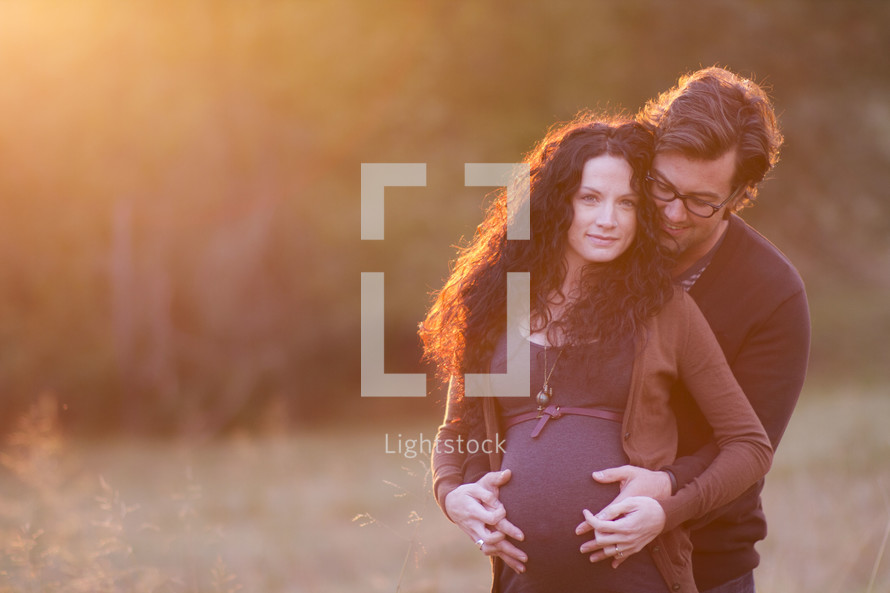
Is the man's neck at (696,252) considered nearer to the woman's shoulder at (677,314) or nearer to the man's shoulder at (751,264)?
the man's shoulder at (751,264)

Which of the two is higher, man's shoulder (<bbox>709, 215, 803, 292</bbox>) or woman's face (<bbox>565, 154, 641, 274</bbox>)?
woman's face (<bbox>565, 154, 641, 274</bbox>)

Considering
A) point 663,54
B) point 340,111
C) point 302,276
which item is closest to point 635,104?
point 663,54

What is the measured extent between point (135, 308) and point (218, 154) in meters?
2.30

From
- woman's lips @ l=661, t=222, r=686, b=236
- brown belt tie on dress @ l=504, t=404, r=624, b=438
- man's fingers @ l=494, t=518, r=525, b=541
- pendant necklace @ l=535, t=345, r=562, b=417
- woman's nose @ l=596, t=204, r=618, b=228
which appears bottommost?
man's fingers @ l=494, t=518, r=525, b=541

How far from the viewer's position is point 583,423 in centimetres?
216

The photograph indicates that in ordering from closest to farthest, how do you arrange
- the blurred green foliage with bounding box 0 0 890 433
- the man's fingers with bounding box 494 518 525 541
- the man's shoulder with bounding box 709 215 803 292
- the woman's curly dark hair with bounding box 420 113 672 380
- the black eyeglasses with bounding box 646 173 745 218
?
the man's fingers with bounding box 494 518 525 541 < the woman's curly dark hair with bounding box 420 113 672 380 < the black eyeglasses with bounding box 646 173 745 218 < the man's shoulder with bounding box 709 215 803 292 < the blurred green foliage with bounding box 0 0 890 433

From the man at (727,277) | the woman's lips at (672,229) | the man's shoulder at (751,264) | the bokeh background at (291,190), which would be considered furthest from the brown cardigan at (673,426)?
the bokeh background at (291,190)

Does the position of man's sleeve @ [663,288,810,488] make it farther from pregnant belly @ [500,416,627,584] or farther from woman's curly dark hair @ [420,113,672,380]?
pregnant belly @ [500,416,627,584]

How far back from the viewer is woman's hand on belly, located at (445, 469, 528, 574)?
84.4 inches

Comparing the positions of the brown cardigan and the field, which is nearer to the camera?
the brown cardigan

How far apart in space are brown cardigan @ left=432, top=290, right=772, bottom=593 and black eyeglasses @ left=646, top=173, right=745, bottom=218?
1.13ft

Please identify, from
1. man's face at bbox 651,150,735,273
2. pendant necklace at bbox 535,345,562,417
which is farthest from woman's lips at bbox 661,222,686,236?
pendant necklace at bbox 535,345,562,417

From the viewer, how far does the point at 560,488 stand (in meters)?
Answer: 2.12

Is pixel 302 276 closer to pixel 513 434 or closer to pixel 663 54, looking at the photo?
pixel 663 54
